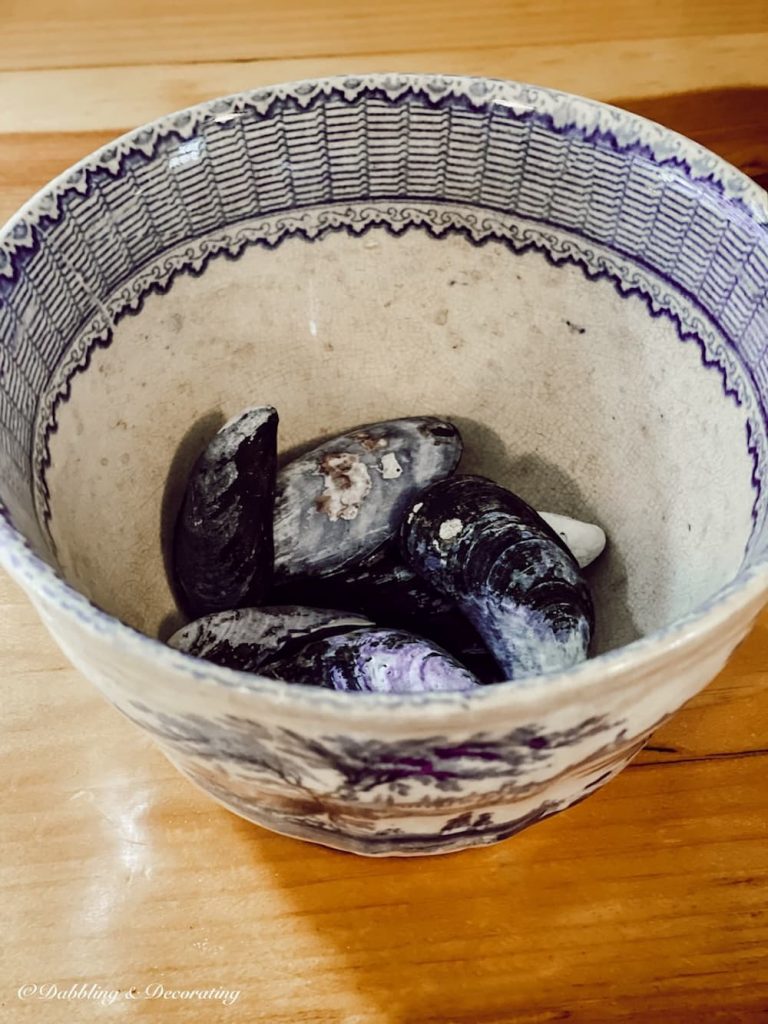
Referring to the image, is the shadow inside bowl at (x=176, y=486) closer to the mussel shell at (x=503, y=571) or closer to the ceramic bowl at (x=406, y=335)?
the ceramic bowl at (x=406, y=335)

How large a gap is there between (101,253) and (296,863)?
27 centimetres

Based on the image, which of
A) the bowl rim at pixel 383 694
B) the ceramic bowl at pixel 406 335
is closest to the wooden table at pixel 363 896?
the ceramic bowl at pixel 406 335

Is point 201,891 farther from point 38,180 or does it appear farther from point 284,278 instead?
point 38,180

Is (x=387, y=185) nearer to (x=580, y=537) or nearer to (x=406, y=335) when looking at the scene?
(x=406, y=335)

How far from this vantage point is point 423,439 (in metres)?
0.49

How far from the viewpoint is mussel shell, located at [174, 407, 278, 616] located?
44 centimetres

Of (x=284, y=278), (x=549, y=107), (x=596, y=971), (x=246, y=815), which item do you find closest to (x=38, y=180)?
(x=284, y=278)

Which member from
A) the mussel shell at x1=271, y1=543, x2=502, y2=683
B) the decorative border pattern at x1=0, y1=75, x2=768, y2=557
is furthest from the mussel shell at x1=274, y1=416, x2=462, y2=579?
the decorative border pattern at x1=0, y1=75, x2=768, y2=557

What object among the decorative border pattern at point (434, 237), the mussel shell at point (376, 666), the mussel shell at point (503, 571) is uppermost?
the decorative border pattern at point (434, 237)

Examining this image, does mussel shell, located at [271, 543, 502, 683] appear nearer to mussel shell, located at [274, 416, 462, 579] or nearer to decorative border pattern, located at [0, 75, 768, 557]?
mussel shell, located at [274, 416, 462, 579]

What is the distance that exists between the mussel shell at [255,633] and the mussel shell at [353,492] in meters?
0.05

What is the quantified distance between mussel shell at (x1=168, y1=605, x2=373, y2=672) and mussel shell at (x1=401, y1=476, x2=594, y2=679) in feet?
0.15

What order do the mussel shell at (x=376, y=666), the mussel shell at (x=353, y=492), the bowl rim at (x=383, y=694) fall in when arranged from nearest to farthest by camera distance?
the bowl rim at (x=383, y=694) → the mussel shell at (x=376, y=666) → the mussel shell at (x=353, y=492)

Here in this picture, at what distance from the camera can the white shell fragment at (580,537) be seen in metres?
0.47
